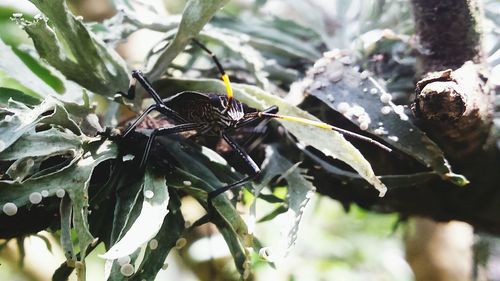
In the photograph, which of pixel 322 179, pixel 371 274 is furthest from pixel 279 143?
pixel 371 274

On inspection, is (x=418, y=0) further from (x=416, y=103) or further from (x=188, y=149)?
(x=188, y=149)

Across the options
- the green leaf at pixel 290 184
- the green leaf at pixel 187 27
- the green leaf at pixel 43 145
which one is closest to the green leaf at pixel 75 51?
the green leaf at pixel 187 27

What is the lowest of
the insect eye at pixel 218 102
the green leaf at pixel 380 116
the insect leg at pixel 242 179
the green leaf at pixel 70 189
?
the green leaf at pixel 70 189

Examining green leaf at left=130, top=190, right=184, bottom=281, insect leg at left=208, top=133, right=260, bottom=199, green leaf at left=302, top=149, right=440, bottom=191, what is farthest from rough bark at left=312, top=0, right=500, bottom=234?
green leaf at left=130, top=190, right=184, bottom=281

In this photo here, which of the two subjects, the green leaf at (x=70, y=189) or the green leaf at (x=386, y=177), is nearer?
the green leaf at (x=70, y=189)

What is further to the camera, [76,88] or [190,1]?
[76,88]

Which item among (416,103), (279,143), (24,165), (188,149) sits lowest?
(24,165)

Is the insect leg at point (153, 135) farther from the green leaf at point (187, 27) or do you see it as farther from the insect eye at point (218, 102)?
the green leaf at point (187, 27)
